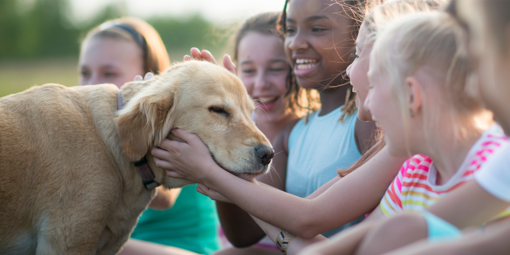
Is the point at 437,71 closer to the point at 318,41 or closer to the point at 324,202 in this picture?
the point at 324,202

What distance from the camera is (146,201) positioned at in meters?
2.43

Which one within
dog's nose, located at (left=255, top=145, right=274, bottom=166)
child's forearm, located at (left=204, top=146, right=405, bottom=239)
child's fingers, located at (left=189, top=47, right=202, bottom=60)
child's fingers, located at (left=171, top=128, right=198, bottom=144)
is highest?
child's fingers, located at (left=189, top=47, right=202, bottom=60)

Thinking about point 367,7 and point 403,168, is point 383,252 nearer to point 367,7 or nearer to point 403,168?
point 403,168

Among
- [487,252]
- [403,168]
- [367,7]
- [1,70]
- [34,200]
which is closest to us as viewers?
[487,252]

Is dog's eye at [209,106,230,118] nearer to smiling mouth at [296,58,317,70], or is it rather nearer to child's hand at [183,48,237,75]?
child's hand at [183,48,237,75]

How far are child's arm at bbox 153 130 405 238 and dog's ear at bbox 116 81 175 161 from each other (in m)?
0.24

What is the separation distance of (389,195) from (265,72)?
2195mm

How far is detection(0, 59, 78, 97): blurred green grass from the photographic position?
53.2 ft

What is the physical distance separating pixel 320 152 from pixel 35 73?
19372 millimetres

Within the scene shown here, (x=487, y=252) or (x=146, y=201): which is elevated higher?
(x=487, y=252)

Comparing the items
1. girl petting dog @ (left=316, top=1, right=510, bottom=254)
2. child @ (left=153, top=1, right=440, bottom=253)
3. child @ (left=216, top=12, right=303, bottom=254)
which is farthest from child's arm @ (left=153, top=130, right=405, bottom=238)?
child @ (left=216, top=12, right=303, bottom=254)

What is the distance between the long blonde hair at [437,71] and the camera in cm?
140

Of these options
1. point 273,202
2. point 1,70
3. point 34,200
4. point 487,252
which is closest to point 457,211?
point 487,252

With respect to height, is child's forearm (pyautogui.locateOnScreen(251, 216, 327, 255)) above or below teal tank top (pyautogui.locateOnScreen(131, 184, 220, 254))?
above
